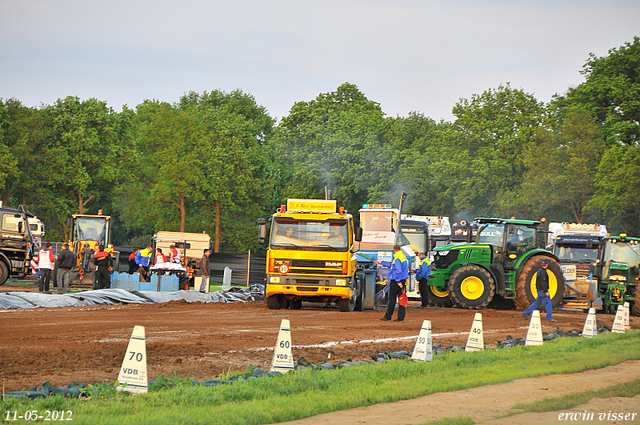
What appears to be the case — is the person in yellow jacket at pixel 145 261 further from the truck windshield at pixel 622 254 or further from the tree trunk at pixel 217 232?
the tree trunk at pixel 217 232

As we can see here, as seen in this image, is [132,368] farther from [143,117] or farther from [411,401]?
[143,117]

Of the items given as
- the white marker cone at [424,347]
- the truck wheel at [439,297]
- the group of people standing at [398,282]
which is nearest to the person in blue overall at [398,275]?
the group of people standing at [398,282]

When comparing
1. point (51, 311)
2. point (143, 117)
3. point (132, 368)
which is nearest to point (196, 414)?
point (132, 368)

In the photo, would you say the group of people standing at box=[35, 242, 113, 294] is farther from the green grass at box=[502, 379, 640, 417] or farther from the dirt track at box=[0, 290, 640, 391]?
the green grass at box=[502, 379, 640, 417]

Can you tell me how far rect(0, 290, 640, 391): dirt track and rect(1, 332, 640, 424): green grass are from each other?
134 cm

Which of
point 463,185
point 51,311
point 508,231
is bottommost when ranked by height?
point 51,311

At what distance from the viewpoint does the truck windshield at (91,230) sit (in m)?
37.7

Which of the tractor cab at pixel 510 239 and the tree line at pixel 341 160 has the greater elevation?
the tree line at pixel 341 160

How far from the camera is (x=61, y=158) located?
208 ft

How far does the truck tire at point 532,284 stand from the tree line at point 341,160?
2636 cm

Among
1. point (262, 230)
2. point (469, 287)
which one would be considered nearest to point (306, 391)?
point (262, 230)

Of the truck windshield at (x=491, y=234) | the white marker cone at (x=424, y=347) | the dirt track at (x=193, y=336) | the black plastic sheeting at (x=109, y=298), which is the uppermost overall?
the truck windshield at (x=491, y=234)

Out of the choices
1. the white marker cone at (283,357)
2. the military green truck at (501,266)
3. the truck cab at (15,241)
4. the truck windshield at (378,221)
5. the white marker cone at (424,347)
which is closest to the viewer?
the white marker cone at (283,357)

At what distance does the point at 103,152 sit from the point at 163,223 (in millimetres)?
8086
